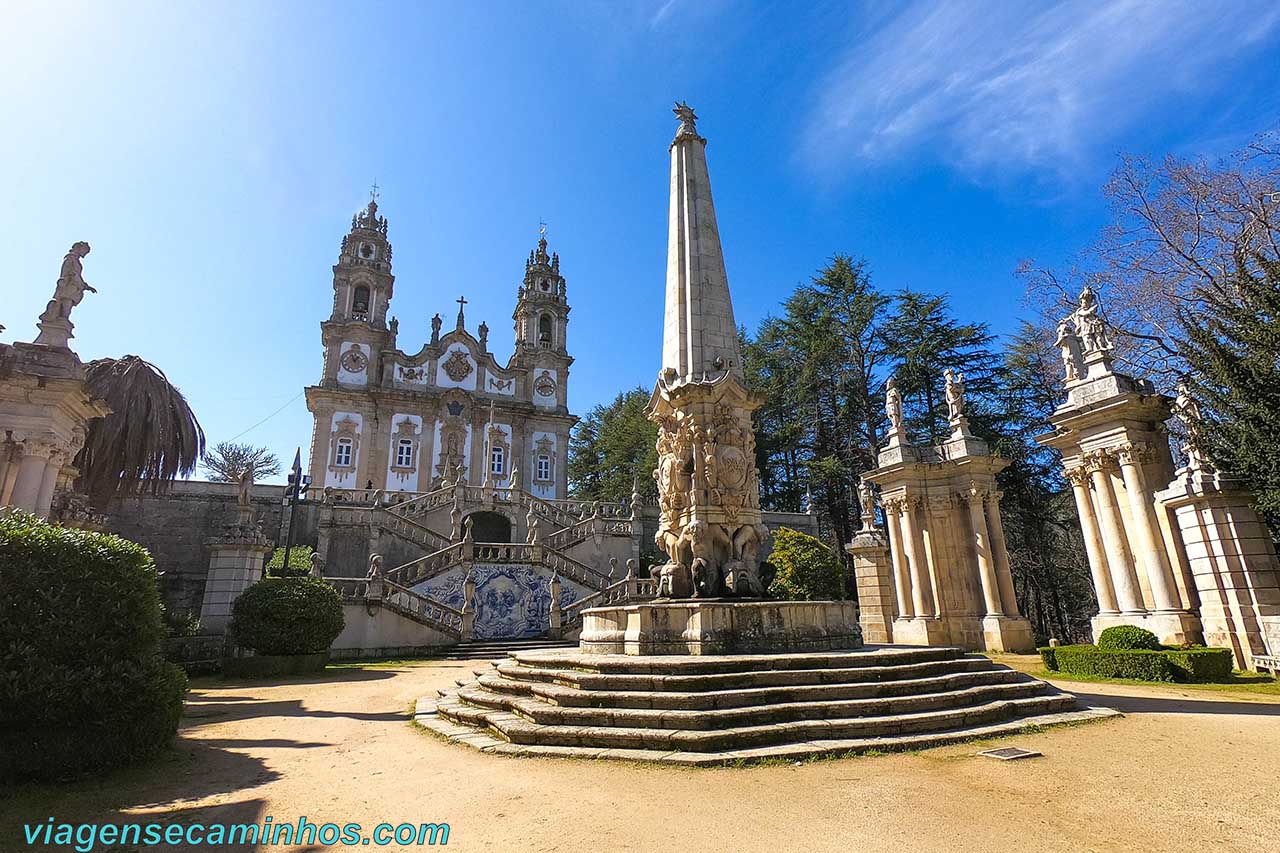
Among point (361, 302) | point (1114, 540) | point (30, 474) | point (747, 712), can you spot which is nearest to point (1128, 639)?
point (1114, 540)

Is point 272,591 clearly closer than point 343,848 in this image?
No

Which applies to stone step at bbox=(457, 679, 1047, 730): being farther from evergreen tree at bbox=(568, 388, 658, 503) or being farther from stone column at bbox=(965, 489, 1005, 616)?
evergreen tree at bbox=(568, 388, 658, 503)

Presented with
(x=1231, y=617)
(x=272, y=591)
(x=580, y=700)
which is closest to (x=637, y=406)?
(x=272, y=591)

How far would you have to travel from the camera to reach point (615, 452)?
45969 mm

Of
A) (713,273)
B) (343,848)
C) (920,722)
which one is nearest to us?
(343,848)

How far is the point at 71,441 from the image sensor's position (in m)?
11.3

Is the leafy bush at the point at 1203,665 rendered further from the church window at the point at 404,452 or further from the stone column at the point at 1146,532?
the church window at the point at 404,452

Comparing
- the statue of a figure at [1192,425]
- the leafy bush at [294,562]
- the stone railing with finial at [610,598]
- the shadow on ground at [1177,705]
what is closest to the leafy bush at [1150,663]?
the shadow on ground at [1177,705]

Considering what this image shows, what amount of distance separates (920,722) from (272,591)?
13.6 metres

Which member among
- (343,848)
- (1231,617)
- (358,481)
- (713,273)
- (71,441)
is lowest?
(343,848)

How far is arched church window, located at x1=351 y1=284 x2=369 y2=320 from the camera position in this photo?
39.9 meters

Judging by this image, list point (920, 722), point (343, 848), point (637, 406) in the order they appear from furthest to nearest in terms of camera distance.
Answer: point (637, 406) < point (920, 722) < point (343, 848)

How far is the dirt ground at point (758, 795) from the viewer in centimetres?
360

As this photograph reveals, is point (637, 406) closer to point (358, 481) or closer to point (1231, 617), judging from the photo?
point (358, 481)
